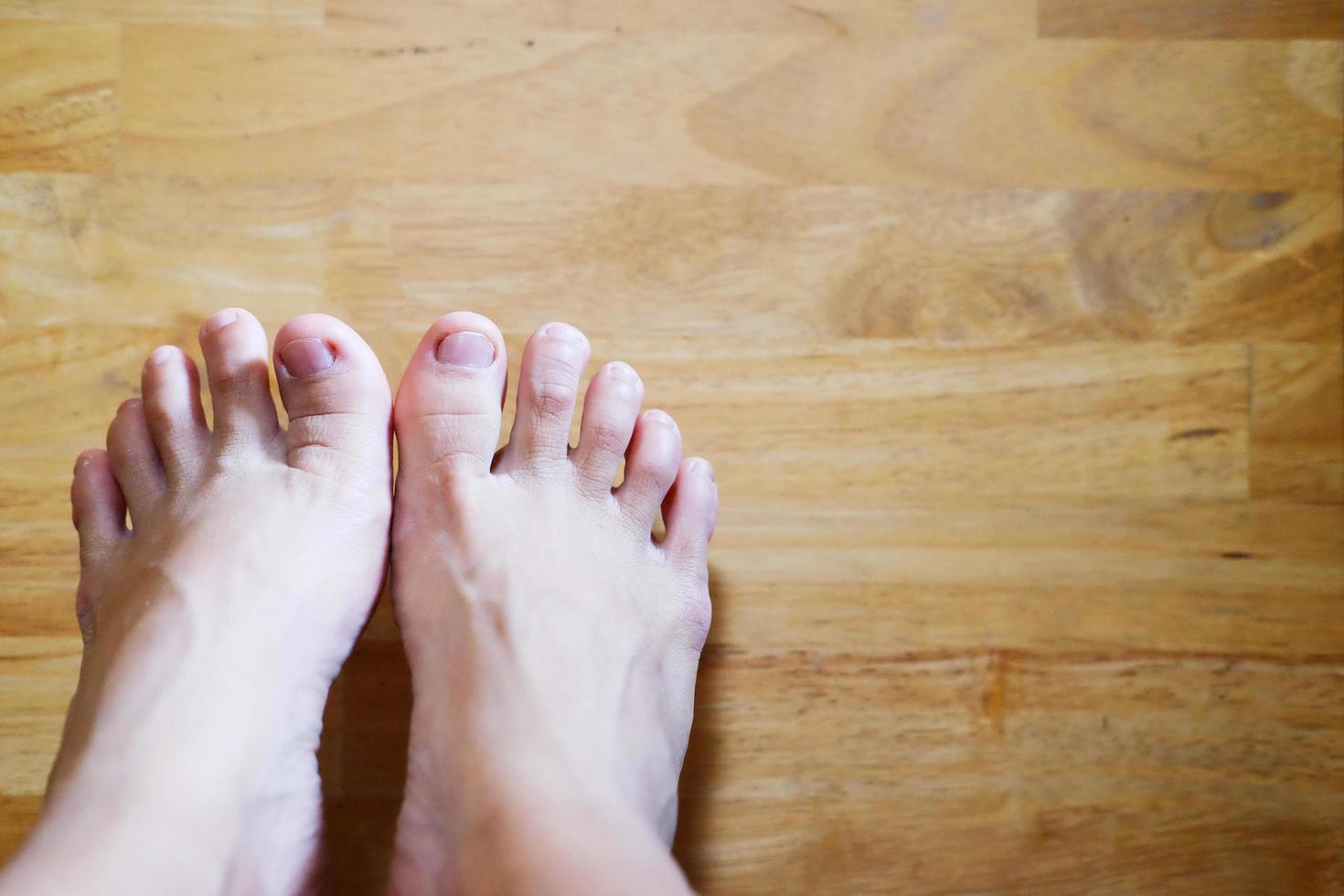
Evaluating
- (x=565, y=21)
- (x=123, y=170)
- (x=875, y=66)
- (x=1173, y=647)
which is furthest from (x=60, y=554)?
(x=1173, y=647)

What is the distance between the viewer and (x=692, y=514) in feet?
2.36

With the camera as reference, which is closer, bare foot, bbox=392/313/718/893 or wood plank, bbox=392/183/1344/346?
Answer: bare foot, bbox=392/313/718/893

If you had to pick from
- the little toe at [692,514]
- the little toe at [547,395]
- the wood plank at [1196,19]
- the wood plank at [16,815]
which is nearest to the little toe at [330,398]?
the little toe at [547,395]

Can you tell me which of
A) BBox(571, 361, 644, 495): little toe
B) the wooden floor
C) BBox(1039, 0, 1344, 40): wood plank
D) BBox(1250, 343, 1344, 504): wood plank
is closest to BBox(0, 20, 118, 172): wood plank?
the wooden floor

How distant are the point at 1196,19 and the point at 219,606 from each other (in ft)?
3.01

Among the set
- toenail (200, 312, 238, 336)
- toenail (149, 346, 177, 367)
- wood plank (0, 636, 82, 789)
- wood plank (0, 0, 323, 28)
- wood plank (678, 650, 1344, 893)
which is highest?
wood plank (0, 0, 323, 28)

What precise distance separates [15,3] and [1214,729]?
1165 mm

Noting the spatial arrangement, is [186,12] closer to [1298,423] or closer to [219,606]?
[219,606]

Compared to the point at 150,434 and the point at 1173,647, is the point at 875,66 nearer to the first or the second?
the point at 1173,647

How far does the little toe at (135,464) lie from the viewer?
0.70 metres

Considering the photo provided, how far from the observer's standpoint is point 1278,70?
2.51ft

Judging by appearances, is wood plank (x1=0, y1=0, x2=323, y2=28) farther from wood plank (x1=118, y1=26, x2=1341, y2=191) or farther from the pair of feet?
the pair of feet

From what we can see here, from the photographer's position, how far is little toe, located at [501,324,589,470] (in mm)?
700

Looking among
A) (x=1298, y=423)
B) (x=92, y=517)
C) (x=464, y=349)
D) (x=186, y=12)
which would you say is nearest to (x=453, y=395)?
(x=464, y=349)
